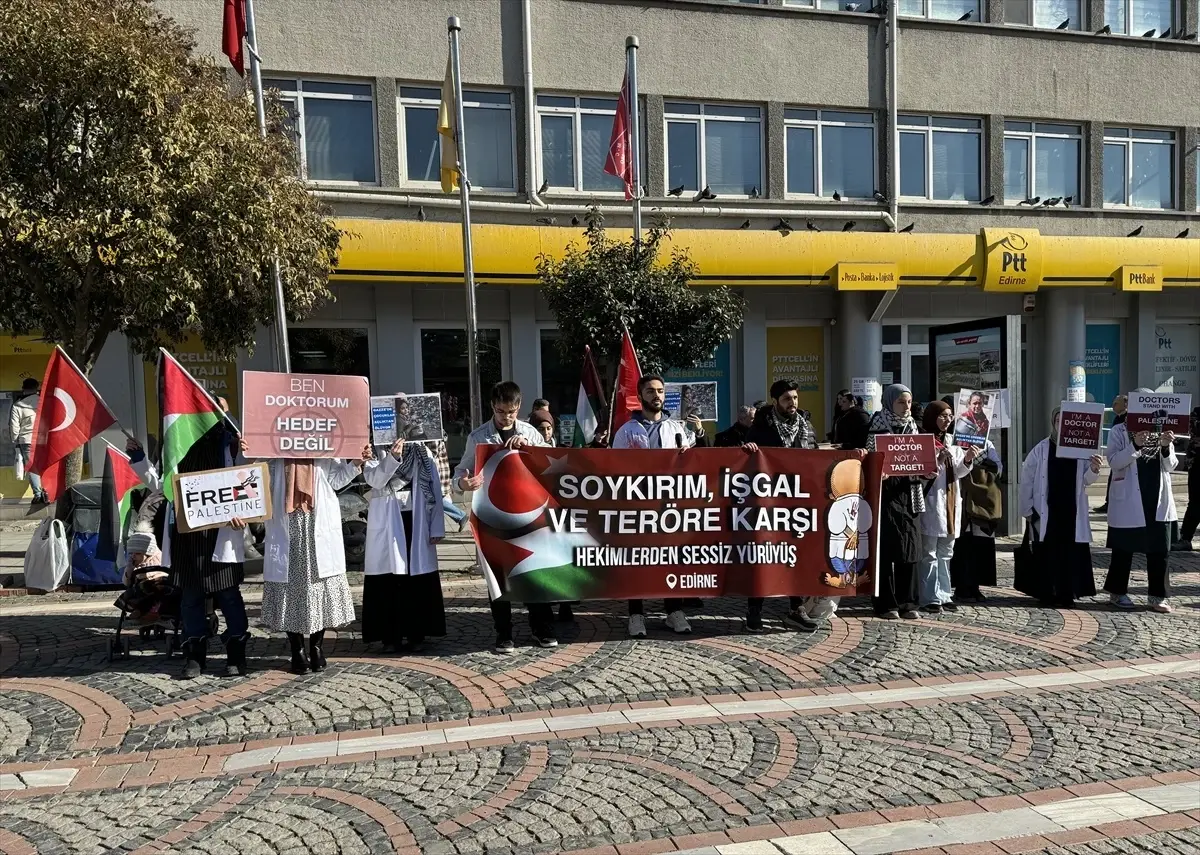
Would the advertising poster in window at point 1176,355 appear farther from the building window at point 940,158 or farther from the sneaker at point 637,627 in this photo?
the sneaker at point 637,627

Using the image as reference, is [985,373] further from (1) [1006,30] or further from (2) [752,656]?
(1) [1006,30]

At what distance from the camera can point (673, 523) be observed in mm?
6691

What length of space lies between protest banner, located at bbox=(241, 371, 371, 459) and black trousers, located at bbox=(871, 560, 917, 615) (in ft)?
14.3

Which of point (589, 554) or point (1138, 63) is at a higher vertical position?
point (1138, 63)

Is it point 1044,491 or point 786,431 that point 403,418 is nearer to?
point 786,431

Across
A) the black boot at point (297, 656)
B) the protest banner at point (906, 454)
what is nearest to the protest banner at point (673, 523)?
the protest banner at point (906, 454)

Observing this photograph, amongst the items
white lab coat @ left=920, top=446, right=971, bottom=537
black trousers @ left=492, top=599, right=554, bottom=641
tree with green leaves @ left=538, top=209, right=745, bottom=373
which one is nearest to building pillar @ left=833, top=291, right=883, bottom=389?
tree with green leaves @ left=538, top=209, right=745, bottom=373

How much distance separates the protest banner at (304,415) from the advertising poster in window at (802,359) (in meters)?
12.0

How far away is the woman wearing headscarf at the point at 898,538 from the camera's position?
732cm

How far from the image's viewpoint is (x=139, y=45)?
29.1 feet

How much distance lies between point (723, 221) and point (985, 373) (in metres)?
6.60

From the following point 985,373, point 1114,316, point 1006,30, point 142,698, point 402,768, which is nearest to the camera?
point 402,768

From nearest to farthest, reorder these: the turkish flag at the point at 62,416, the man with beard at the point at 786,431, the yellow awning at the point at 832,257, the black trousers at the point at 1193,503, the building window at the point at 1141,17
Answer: the turkish flag at the point at 62,416 → the man with beard at the point at 786,431 → the black trousers at the point at 1193,503 → the yellow awning at the point at 832,257 → the building window at the point at 1141,17

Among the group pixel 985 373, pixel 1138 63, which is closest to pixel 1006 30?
pixel 1138 63
